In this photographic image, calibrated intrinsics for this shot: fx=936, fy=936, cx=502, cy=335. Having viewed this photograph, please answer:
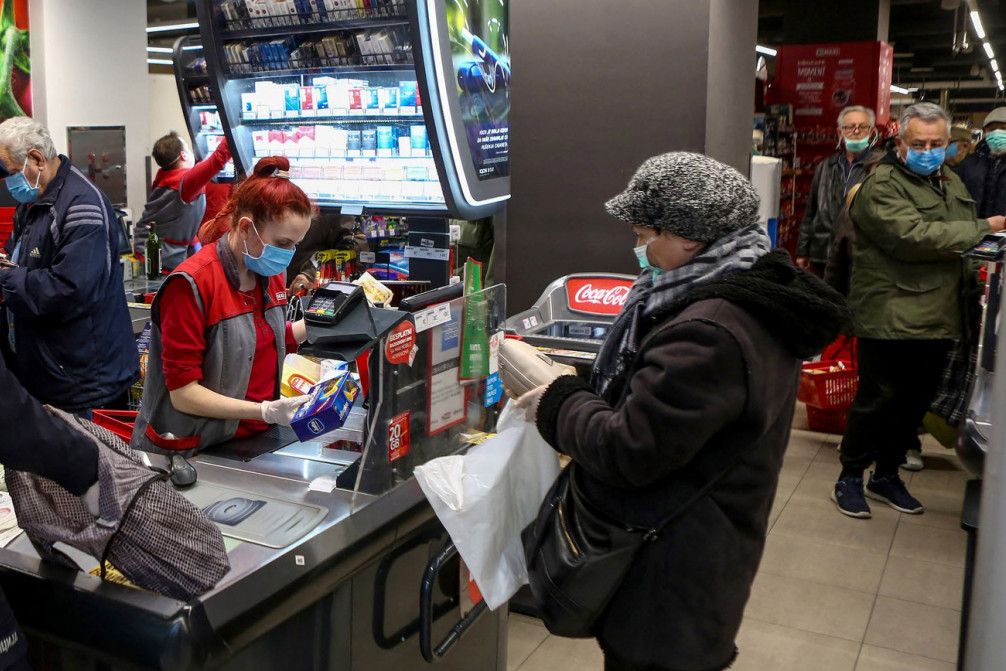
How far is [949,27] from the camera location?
58.3ft

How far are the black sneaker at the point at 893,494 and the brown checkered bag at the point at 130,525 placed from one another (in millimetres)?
3799

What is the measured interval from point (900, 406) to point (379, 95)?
2.78 metres

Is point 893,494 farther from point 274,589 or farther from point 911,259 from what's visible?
point 274,589

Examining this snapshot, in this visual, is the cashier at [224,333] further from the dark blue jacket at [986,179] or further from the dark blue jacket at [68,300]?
the dark blue jacket at [986,179]

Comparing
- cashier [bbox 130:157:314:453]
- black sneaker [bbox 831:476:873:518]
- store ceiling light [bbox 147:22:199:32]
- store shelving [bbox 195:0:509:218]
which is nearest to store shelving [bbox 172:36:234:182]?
store shelving [bbox 195:0:509:218]

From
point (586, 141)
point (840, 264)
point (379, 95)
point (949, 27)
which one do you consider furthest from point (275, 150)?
point (949, 27)

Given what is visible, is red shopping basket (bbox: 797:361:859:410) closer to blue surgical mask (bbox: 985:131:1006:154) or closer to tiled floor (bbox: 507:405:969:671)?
tiled floor (bbox: 507:405:969:671)

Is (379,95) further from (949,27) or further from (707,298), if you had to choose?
(949,27)

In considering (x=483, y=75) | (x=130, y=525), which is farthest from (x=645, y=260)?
(x=483, y=75)

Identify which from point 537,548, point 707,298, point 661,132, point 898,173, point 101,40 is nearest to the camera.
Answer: point 707,298

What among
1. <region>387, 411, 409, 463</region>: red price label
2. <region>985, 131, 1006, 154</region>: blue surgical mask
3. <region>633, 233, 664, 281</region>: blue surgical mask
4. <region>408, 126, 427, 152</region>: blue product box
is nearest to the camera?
<region>633, 233, 664, 281</region>: blue surgical mask

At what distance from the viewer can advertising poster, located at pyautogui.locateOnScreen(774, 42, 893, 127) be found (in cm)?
905

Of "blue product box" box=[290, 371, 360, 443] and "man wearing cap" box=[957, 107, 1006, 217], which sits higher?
"man wearing cap" box=[957, 107, 1006, 217]

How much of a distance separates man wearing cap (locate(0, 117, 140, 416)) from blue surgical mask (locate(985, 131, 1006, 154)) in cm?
581
